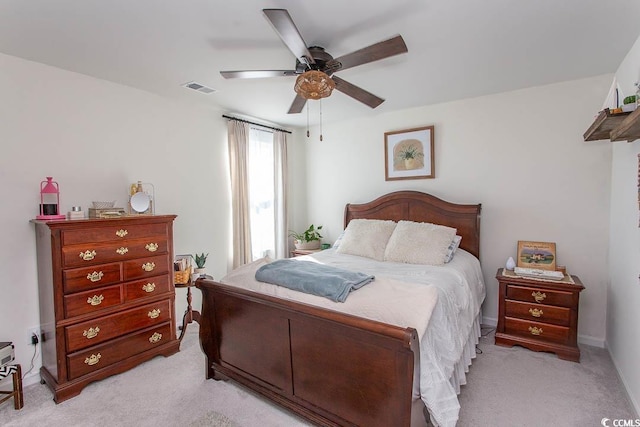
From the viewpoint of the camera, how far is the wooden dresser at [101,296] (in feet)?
7.43

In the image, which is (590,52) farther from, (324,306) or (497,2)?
(324,306)

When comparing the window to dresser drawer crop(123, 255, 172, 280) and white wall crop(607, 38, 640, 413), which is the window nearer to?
dresser drawer crop(123, 255, 172, 280)

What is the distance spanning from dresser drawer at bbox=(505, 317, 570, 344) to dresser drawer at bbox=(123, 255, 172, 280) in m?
3.15

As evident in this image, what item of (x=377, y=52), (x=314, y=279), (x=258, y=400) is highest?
(x=377, y=52)

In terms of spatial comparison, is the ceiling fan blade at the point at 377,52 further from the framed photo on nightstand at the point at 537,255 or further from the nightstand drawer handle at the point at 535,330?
the nightstand drawer handle at the point at 535,330

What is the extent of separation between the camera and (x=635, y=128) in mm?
1765

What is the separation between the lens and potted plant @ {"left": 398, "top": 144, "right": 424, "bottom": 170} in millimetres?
3808

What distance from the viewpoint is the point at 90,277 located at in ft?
7.86

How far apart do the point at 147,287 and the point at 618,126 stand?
364 centimetres

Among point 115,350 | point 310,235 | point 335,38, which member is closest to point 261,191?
point 310,235

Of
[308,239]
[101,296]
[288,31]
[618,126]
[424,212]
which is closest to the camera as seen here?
[288,31]

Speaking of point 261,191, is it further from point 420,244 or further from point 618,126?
point 618,126

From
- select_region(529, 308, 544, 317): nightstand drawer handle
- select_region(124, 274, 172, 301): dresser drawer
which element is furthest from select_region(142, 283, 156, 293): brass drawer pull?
select_region(529, 308, 544, 317): nightstand drawer handle

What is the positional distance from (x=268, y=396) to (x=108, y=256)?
64.2 inches
